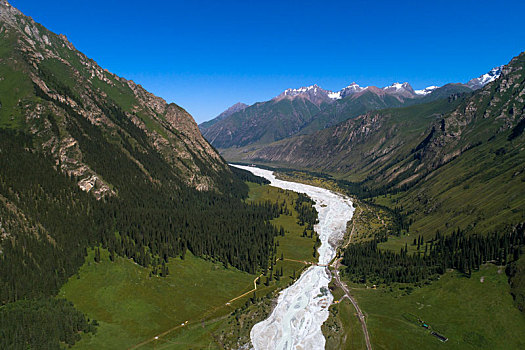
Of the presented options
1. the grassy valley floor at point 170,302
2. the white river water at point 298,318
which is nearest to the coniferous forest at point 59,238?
the grassy valley floor at point 170,302

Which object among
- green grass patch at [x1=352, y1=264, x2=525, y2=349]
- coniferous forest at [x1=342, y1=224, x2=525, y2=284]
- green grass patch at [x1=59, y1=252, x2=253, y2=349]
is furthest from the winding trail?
green grass patch at [x1=59, y1=252, x2=253, y2=349]

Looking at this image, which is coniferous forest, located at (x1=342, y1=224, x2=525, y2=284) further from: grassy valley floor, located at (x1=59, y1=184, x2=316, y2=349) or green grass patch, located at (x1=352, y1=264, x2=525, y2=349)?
grassy valley floor, located at (x1=59, y1=184, x2=316, y2=349)

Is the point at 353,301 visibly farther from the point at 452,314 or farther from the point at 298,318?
the point at 452,314

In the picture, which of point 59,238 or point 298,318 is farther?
point 59,238

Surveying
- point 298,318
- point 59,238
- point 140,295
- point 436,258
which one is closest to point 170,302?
point 140,295

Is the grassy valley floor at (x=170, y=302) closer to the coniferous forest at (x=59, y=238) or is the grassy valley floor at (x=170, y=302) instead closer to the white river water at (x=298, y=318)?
the white river water at (x=298, y=318)

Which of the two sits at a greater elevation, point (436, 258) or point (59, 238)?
point (59, 238)

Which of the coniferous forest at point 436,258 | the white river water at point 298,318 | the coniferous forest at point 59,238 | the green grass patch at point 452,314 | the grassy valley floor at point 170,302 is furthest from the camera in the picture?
the coniferous forest at point 436,258

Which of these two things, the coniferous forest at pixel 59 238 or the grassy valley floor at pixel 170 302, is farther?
the coniferous forest at pixel 59 238

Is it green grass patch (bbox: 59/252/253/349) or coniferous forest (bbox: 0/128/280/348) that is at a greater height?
coniferous forest (bbox: 0/128/280/348)
